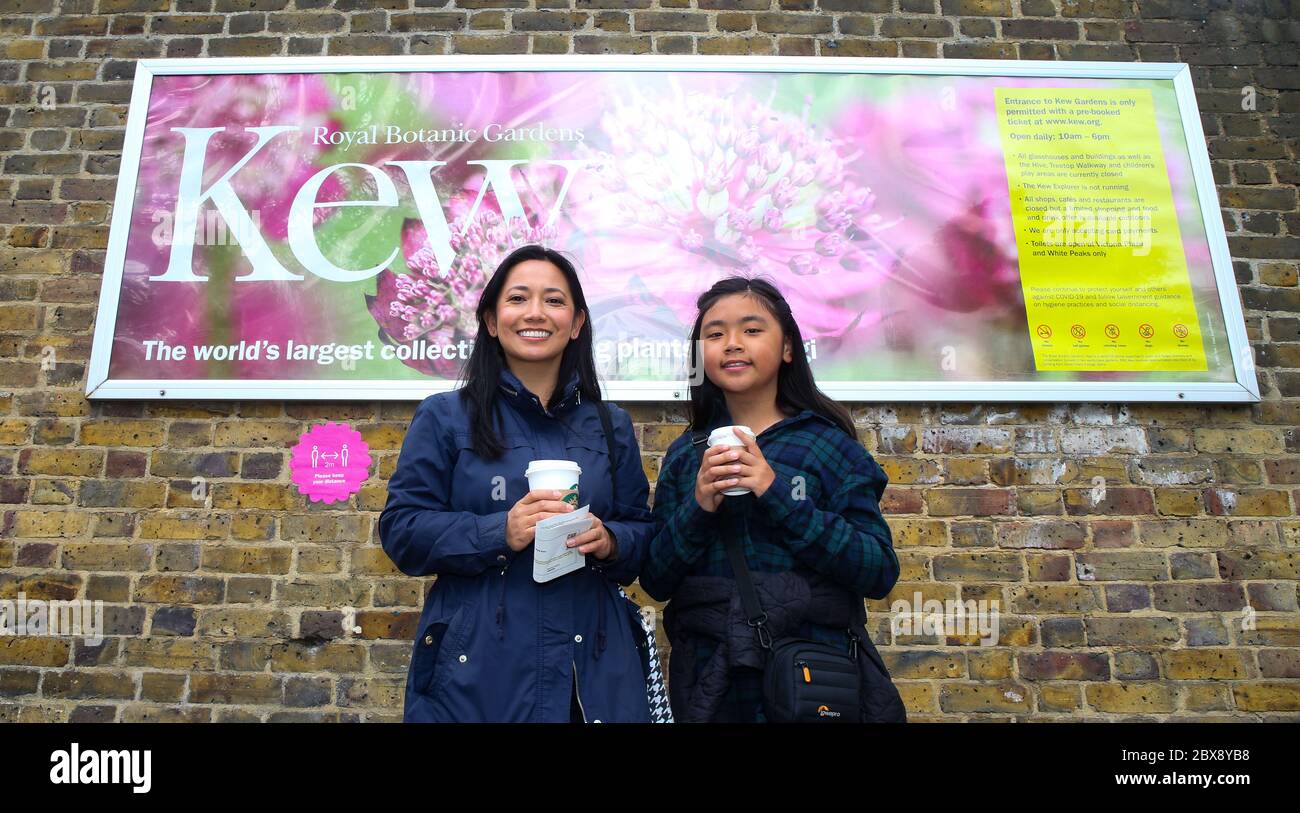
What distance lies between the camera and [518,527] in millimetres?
1542

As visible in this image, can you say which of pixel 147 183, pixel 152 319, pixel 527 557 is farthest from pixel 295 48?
pixel 527 557

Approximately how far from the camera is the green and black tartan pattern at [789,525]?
1.60 meters

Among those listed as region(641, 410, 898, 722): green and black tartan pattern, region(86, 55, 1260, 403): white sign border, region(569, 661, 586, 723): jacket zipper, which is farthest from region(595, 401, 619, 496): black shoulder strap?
region(86, 55, 1260, 403): white sign border

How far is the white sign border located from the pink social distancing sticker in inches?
5.5

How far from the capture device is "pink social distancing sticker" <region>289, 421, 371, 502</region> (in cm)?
289

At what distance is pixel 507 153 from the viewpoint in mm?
3100

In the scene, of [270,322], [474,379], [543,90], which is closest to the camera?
[474,379]

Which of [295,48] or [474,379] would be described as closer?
[474,379]

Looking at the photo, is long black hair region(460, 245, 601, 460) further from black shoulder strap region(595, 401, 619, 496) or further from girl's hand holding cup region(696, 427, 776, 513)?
girl's hand holding cup region(696, 427, 776, 513)

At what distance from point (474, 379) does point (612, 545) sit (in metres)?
0.54
